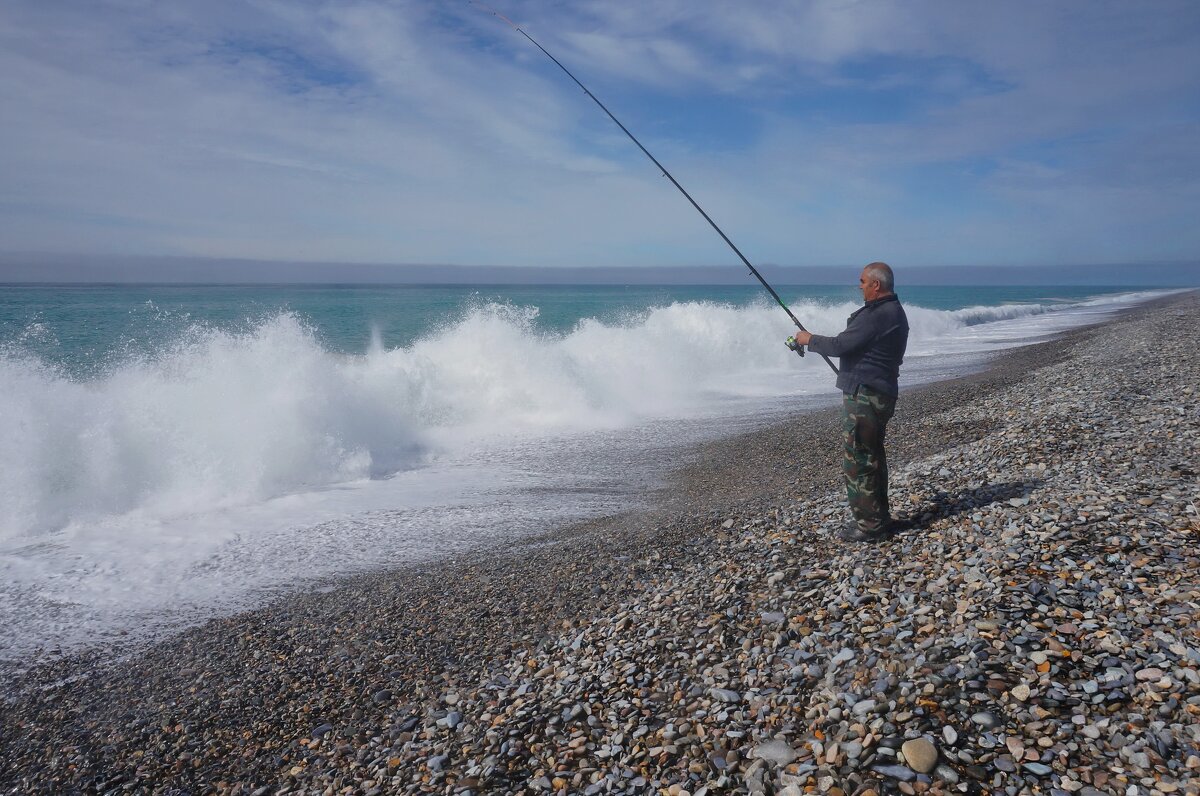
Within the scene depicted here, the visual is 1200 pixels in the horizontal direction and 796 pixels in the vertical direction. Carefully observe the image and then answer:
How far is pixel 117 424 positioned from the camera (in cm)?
1115

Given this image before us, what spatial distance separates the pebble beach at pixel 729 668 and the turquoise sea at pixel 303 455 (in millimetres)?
1156

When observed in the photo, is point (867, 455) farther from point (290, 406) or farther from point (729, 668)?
point (290, 406)

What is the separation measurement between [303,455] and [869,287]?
30.9 feet

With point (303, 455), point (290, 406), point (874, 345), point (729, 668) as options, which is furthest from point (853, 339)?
point (290, 406)

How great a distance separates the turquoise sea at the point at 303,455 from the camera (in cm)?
744

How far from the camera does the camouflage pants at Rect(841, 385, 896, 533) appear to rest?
5.41m

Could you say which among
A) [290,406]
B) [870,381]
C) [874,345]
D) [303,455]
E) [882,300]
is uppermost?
[882,300]

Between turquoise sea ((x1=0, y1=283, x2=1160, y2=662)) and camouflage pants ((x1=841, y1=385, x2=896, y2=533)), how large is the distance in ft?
12.4

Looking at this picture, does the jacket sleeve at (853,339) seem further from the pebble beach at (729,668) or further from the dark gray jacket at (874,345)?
the pebble beach at (729,668)

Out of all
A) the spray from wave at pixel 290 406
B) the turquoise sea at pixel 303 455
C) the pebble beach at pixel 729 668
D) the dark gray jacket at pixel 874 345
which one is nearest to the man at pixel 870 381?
the dark gray jacket at pixel 874 345

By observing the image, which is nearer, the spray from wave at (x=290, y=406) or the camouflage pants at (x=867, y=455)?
the camouflage pants at (x=867, y=455)

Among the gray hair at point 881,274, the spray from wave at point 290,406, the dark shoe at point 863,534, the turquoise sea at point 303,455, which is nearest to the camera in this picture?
the gray hair at point 881,274

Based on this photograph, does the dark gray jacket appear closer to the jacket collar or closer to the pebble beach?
the jacket collar

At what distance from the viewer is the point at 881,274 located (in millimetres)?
5273
